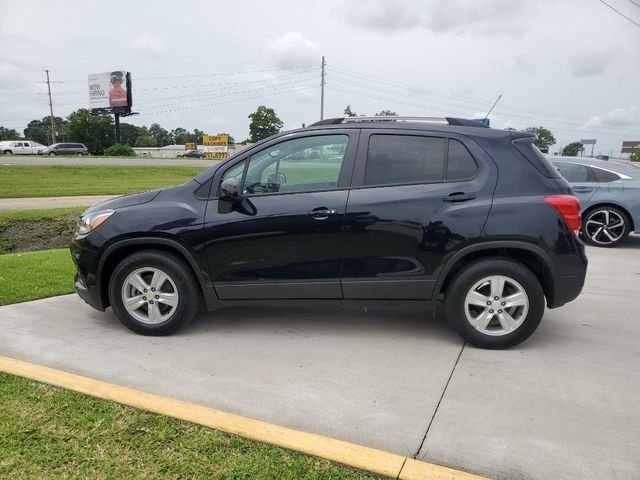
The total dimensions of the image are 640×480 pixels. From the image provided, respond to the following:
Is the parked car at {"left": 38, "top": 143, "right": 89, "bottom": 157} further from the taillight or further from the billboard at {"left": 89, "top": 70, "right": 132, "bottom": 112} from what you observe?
the taillight

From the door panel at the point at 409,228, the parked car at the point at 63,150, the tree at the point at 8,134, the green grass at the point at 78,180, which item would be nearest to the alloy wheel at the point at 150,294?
the door panel at the point at 409,228

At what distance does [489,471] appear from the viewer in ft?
8.46

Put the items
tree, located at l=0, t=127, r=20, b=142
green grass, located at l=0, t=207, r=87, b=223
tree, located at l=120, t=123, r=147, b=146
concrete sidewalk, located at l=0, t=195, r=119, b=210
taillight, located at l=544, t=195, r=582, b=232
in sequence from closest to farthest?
taillight, located at l=544, t=195, r=582, b=232 → green grass, located at l=0, t=207, r=87, b=223 → concrete sidewalk, located at l=0, t=195, r=119, b=210 → tree, located at l=0, t=127, r=20, b=142 → tree, located at l=120, t=123, r=147, b=146

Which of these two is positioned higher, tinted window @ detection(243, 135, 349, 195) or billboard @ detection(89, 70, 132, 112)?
billboard @ detection(89, 70, 132, 112)

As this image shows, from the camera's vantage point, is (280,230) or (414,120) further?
(414,120)

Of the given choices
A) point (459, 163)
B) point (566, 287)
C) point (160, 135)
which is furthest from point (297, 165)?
point (160, 135)

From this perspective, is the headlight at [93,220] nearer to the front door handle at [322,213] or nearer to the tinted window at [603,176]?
the front door handle at [322,213]

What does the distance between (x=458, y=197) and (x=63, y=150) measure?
5434 cm

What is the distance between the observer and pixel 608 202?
8812 mm

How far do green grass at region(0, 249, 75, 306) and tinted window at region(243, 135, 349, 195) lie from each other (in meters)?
2.80

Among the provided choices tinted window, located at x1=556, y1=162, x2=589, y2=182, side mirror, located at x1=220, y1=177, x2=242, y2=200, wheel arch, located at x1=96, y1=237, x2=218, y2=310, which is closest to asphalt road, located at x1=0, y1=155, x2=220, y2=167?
tinted window, located at x1=556, y1=162, x2=589, y2=182

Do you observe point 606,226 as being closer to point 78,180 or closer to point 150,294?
point 150,294

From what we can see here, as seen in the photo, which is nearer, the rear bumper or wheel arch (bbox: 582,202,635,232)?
the rear bumper

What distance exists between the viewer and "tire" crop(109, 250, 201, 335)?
4.23 metres
